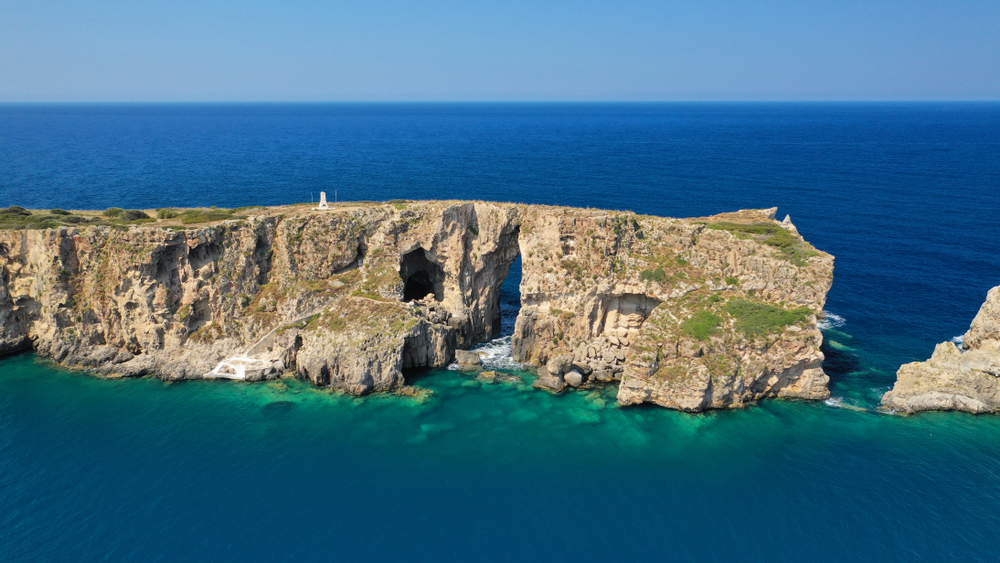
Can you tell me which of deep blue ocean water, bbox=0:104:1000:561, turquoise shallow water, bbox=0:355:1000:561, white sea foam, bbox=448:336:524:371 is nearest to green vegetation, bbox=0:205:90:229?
deep blue ocean water, bbox=0:104:1000:561

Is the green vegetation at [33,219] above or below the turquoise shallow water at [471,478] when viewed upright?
above

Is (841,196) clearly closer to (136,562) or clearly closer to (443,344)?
(443,344)

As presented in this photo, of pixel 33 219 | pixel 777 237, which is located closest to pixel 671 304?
pixel 777 237

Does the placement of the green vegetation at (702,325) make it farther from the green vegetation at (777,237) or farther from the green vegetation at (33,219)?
the green vegetation at (33,219)

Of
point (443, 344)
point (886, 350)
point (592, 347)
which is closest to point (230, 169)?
point (443, 344)

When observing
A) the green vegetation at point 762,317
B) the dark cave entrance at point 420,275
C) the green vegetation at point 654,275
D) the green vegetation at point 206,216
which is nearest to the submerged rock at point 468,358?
the dark cave entrance at point 420,275

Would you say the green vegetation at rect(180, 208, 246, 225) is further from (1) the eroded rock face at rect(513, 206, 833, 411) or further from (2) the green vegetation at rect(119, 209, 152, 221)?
(1) the eroded rock face at rect(513, 206, 833, 411)
